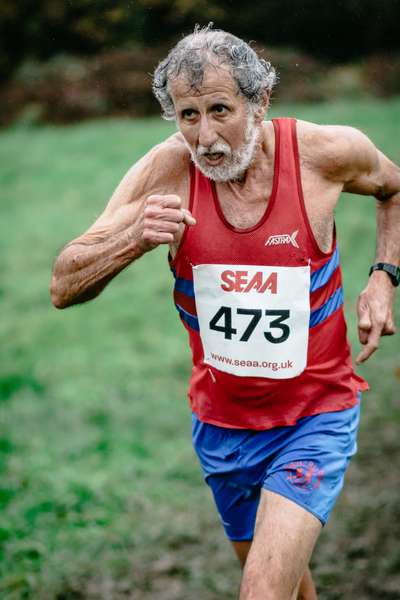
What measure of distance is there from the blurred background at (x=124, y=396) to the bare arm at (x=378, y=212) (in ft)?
1.62

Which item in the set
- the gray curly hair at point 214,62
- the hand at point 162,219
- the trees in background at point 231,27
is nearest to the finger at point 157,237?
the hand at point 162,219

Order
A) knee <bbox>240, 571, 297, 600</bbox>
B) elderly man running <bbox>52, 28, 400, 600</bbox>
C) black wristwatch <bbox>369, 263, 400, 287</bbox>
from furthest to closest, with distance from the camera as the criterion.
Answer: black wristwatch <bbox>369, 263, 400, 287</bbox>, elderly man running <bbox>52, 28, 400, 600</bbox>, knee <bbox>240, 571, 297, 600</bbox>

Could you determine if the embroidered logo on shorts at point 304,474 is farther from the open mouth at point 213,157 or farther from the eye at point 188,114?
the eye at point 188,114

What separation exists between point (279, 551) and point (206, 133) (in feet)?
4.34

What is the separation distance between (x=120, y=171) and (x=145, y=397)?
8964 mm

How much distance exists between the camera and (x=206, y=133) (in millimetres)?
2527

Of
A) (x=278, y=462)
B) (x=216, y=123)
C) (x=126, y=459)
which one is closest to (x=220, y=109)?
(x=216, y=123)

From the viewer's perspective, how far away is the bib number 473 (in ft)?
8.79

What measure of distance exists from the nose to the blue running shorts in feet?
3.37

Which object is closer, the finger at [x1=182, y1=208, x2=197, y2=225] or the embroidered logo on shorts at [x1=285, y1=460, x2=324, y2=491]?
the finger at [x1=182, y1=208, x2=197, y2=225]

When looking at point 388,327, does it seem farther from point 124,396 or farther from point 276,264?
point 124,396

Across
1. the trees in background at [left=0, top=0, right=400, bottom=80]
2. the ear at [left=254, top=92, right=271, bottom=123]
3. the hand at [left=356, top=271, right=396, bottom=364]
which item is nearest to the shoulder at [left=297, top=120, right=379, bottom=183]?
the ear at [left=254, top=92, right=271, bottom=123]

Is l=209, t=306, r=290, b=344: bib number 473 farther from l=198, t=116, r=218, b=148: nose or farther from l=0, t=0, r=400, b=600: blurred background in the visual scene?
l=0, t=0, r=400, b=600: blurred background

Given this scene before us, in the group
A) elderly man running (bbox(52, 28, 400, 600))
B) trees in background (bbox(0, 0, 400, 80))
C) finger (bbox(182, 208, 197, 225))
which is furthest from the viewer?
trees in background (bbox(0, 0, 400, 80))
